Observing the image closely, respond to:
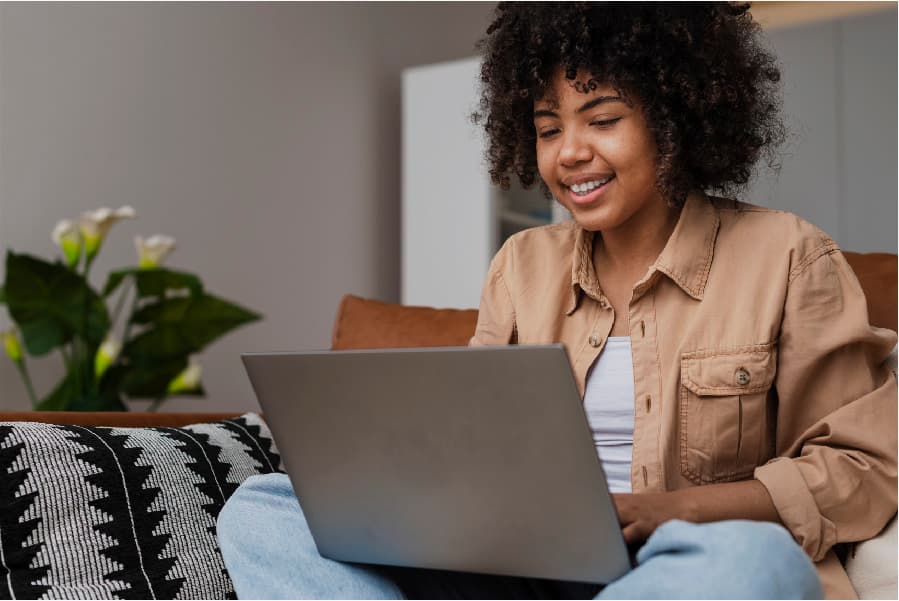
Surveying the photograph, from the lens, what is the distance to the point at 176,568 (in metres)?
1.13

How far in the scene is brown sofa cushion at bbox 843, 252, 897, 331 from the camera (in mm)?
1354

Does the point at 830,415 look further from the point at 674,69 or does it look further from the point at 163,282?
the point at 163,282

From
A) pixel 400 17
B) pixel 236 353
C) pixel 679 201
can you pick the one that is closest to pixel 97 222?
pixel 236 353

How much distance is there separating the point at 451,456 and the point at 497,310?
0.58 m

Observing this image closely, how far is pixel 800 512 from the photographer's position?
981mm

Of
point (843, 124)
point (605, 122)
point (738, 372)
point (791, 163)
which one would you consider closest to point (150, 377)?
point (605, 122)

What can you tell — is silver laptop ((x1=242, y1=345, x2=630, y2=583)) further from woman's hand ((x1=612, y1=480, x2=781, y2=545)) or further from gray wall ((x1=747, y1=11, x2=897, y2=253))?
gray wall ((x1=747, y1=11, x2=897, y2=253))

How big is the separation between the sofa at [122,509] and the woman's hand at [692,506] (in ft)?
0.44

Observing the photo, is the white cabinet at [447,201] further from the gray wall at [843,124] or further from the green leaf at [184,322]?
the green leaf at [184,322]

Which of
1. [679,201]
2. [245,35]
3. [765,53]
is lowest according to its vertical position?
[679,201]

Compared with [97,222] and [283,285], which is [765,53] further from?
[283,285]

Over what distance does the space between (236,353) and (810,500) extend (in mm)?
2274

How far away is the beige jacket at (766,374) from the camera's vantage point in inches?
39.6

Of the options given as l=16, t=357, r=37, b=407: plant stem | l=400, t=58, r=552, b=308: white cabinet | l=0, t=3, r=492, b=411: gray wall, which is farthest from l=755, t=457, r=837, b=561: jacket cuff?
l=400, t=58, r=552, b=308: white cabinet
